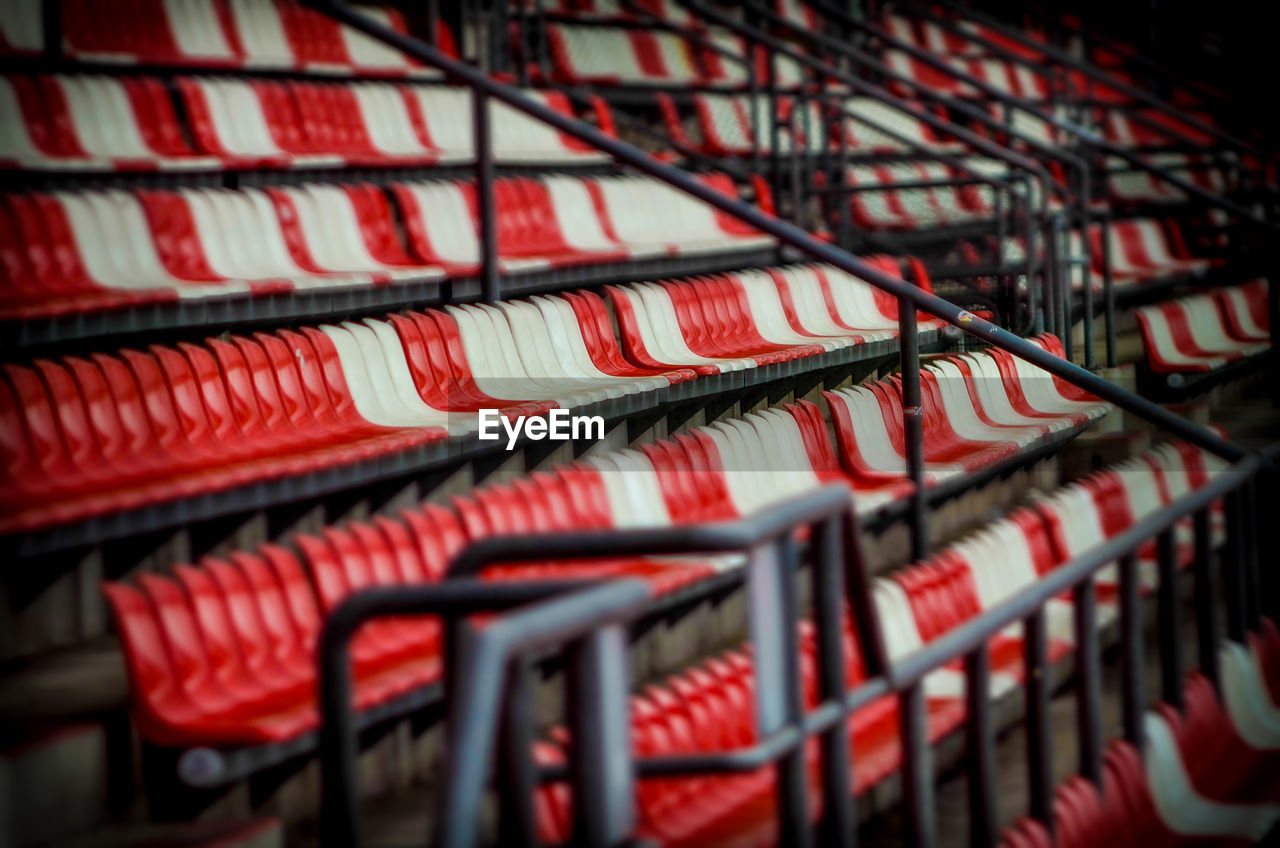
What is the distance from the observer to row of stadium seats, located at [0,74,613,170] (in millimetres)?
2641

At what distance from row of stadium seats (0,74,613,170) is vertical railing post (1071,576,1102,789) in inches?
64.0

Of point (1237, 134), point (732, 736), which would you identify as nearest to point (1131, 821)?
point (732, 736)

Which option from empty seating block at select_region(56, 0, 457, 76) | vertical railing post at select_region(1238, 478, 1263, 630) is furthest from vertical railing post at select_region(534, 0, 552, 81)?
vertical railing post at select_region(1238, 478, 1263, 630)

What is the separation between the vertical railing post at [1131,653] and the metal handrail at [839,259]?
0.40m

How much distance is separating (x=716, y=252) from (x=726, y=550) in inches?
99.0

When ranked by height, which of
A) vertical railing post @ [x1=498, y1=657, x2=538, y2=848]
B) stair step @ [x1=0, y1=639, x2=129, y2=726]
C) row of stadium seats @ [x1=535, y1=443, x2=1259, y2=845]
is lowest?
row of stadium seats @ [x1=535, y1=443, x2=1259, y2=845]

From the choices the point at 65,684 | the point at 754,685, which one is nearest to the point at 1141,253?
the point at 65,684

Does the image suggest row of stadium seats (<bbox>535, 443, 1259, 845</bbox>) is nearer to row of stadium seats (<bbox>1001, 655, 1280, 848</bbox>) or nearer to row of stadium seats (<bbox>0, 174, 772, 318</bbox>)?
row of stadium seats (<bbox>1001, 655, 1280, 848</bbox>)

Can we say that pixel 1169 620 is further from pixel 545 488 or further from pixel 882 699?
pixel 545 488

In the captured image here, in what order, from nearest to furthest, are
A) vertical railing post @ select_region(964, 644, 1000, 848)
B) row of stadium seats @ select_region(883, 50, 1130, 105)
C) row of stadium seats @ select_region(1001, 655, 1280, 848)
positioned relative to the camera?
vertical railing post @ select_region(964, 644, 1000, 848)
row of stadium seats @ select_region(1001, 655, 1280, 848)
row of stadium seats @ select_region(883, 50, 1130, 105)

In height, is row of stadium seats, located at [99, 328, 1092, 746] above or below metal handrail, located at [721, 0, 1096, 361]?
below

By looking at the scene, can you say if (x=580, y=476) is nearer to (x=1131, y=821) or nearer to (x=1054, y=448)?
(x=1131, y=821)

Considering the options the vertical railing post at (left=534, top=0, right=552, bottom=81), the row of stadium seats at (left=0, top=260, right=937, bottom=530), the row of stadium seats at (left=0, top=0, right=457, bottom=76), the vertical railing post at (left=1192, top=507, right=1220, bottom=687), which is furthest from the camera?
the vertical railing post at (left=534, top=0, right=552, bottom=81)

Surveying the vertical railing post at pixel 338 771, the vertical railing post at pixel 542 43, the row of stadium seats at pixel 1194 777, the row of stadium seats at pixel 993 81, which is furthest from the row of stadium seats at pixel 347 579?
the row of stadium seats at pixel 993 81
